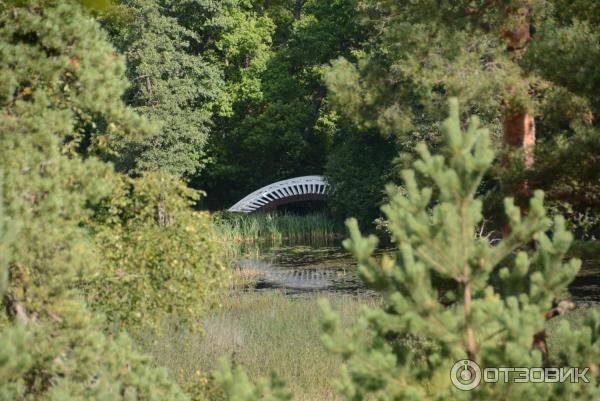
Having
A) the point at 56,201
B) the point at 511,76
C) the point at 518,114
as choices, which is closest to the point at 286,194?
the point at 518,114

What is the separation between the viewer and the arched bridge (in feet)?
116

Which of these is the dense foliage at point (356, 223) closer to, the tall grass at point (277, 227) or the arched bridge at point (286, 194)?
the tall grass at point (277, 227)

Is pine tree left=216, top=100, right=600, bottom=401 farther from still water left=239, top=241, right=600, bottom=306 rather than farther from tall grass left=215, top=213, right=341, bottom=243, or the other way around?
tall grass left=215, top=213, right=341, bottom=243

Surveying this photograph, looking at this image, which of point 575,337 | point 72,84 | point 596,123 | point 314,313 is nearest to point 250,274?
point 314,313

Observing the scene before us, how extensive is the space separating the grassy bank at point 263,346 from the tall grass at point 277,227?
14.6m

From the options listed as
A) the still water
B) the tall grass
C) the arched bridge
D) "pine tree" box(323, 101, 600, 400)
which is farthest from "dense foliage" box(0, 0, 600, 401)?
the arched bridge

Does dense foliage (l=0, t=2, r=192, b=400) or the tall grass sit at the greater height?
the tall grass

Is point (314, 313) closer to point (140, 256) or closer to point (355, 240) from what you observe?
point (140, 256)

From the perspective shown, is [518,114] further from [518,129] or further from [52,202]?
[52,202]

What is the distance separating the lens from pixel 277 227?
109ft

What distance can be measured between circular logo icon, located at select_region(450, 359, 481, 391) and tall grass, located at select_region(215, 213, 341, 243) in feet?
82.4

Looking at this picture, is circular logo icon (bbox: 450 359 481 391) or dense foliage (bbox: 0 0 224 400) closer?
circular logo icon (bbox: 450 359 481 391)

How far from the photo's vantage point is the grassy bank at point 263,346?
37.7ft

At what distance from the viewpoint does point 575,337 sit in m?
6.13
